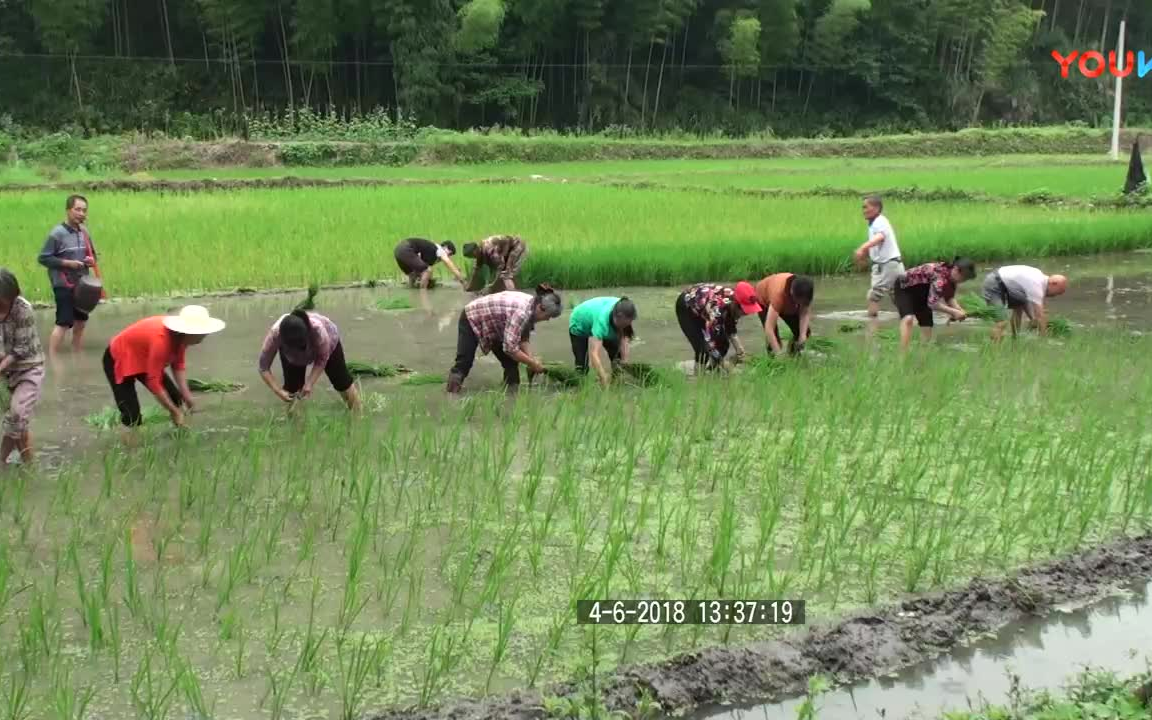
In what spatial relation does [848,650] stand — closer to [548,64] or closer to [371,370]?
[371,370]

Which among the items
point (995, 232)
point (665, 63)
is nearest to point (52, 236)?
point (995, 232)

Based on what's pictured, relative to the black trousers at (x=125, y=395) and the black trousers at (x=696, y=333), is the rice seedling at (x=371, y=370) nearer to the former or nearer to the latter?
the black trousers at (x=125, y=395)

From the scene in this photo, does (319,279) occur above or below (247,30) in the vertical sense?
below

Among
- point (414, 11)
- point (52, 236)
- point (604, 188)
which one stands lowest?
point (604, 188)

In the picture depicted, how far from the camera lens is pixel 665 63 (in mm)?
38094

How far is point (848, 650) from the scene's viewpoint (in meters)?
3.33

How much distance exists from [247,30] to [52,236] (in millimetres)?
25529

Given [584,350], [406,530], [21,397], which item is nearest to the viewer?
[406,530]

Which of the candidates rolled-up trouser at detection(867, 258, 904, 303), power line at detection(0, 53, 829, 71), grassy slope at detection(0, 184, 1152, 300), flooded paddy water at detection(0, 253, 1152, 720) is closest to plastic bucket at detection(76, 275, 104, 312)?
flooded paddy water at detection(0, 253, 1152, 720)

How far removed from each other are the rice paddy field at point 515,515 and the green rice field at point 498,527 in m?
0.01

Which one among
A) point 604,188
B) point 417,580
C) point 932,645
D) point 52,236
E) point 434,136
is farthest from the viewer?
point 434,136

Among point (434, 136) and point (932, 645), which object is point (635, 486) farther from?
point (434, 136)

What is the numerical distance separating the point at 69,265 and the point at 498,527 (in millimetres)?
4684
